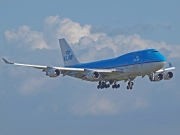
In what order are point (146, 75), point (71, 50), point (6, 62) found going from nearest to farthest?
point (6, 62), point (146, 75), point (71, 50)

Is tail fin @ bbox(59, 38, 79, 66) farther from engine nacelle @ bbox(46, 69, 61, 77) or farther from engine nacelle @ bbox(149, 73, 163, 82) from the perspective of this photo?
engine nacelle @ bbox(46, 69, 61, 77)

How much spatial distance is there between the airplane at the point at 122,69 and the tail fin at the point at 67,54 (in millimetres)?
9326

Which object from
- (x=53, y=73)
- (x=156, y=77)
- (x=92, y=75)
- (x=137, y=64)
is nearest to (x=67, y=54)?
(x=92, y=75)

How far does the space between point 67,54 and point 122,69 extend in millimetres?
26146

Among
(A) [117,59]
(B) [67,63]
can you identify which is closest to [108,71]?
(A) [117,59]

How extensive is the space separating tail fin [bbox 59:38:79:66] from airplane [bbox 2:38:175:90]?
9326 mm

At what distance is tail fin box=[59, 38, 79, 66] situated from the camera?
18745 cm

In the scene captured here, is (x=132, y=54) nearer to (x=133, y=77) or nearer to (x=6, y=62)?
(x=133, y=77)

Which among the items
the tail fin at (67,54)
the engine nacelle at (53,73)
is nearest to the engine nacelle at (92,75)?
the engine nacelle at (53,73)

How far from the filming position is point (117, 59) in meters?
171

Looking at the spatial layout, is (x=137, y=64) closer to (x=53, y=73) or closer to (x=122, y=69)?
(x=122, y=69)

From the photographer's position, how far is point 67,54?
190 metres

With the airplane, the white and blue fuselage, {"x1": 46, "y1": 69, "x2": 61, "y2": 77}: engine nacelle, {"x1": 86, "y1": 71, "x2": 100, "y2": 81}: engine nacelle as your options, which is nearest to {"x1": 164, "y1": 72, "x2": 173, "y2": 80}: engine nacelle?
the airplane

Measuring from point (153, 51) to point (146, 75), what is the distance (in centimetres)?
521
